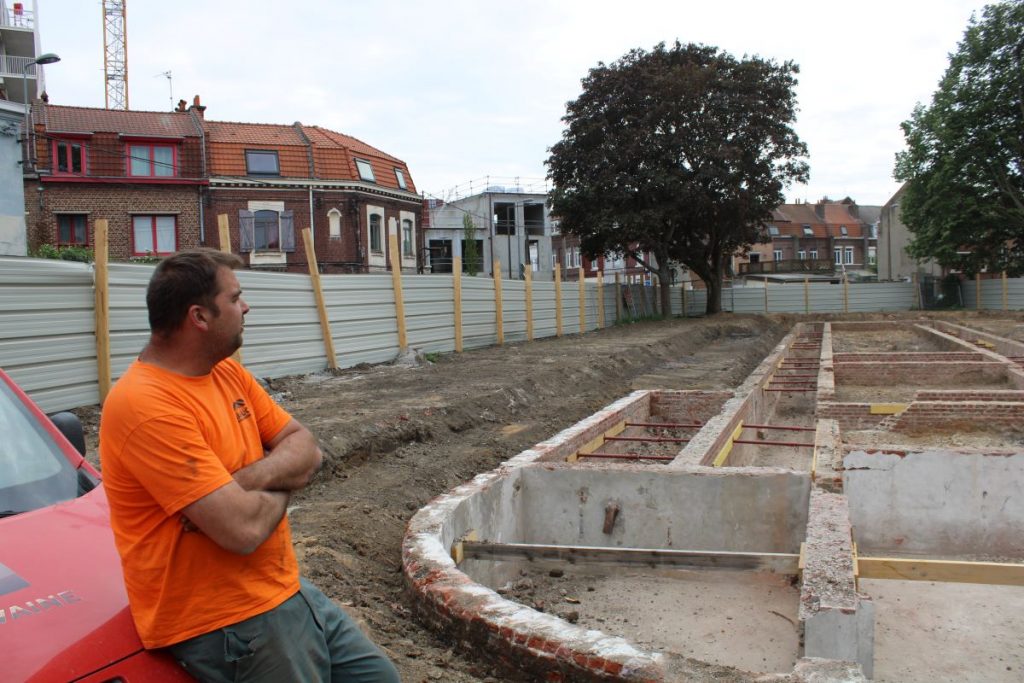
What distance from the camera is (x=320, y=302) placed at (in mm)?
11969

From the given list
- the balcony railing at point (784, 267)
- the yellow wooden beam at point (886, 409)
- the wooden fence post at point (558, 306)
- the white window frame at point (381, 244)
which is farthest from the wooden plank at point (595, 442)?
the balcony railing at point (784, 267)

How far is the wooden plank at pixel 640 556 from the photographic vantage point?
4.74 metres

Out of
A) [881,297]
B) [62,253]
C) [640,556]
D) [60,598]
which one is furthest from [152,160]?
[881,297]

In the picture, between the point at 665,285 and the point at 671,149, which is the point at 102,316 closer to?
the point at 671,149

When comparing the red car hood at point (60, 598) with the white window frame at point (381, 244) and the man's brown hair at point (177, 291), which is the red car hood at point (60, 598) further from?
the white window frame at point (381, 244)

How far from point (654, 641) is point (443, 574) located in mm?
1911

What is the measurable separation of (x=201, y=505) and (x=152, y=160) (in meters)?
32.3

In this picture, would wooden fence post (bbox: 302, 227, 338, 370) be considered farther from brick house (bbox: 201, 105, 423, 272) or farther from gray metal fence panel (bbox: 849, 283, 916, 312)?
gray metal fence panel (bbox: 849, 283, 916, 312)

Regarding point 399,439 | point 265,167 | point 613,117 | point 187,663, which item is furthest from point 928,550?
point 265,167

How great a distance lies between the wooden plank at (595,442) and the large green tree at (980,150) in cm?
3046

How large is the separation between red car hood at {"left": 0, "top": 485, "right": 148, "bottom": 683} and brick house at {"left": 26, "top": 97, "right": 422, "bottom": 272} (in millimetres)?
27325

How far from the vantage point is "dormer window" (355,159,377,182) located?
34062 millimetres

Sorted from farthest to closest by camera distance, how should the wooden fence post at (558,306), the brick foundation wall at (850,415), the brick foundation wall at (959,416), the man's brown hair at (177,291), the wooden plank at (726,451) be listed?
1. the wooden fence post at (558,306)
2. the brick foundation wall at (850,415)
3. the brick foundation wall at (959,416)
4. the wooden plank at (726,451)
5. the man's brown hair at (177,291)

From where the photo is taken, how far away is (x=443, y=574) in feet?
13.8
